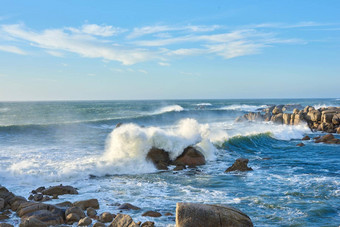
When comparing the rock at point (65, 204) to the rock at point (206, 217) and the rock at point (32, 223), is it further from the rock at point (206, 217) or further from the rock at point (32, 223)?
the rock at point (206, 217)

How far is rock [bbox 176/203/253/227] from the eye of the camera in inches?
280

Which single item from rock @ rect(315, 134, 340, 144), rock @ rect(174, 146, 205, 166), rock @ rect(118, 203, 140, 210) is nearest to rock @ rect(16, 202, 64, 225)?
rock @ rect(118, 203, 140, 210)

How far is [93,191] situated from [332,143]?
20981 millimetres

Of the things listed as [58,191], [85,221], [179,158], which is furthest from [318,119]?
[85,221]

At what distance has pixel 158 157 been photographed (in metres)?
17.3

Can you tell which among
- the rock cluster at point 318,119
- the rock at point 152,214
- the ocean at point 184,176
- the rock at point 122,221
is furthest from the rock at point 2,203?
the rock cluster at point 318,119

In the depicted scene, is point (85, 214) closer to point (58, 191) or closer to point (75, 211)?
point (75, 211)

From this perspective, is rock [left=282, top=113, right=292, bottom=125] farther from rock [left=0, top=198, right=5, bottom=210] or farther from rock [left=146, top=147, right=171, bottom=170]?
rock [left=0, top=198, right=5, bottom=210]

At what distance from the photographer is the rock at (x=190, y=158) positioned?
1714 centimetres

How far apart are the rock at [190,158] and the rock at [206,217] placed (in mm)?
9627

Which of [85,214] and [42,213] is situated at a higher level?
[42,213]

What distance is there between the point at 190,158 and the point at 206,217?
1021cm

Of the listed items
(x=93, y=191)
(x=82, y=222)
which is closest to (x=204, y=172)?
(x=93, y=191)

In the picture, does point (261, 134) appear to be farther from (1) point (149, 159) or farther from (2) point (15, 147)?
(2) point (15, 147)
